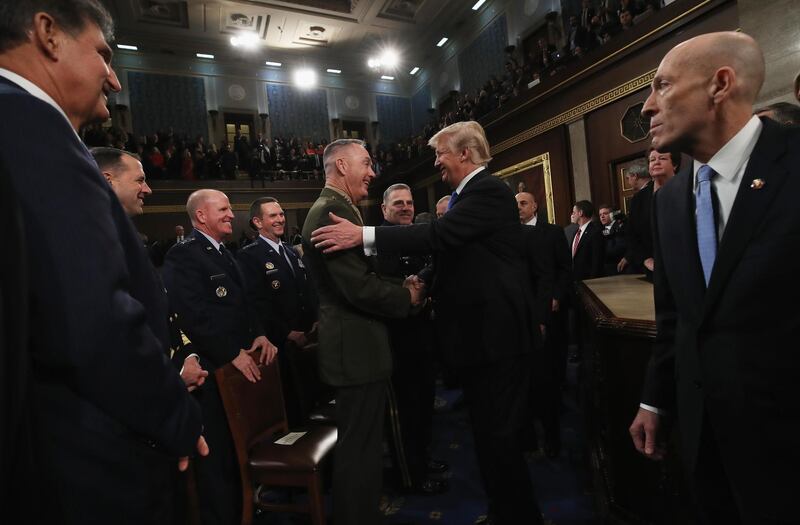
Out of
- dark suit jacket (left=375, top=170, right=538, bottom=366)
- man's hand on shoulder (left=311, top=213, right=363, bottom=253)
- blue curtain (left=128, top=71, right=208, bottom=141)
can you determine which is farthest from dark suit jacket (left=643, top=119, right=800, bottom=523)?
blue curtain (left=128, top=71, right=208, bottom=141)

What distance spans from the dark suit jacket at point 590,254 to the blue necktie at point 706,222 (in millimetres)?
3963

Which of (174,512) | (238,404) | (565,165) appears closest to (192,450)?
(174,512)

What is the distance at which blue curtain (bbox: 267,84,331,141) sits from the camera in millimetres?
17359

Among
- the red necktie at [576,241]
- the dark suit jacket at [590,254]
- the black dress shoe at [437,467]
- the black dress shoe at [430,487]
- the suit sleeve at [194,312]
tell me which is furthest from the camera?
the red necktie at [576,241]

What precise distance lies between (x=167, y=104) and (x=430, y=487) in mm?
16977

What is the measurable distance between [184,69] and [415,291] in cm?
1753

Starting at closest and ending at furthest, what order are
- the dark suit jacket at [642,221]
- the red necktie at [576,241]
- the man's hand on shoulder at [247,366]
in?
the man's hand on shoulder at [247,366]
the dark suit jacket at [642,221]
the red necktie at [576,241]

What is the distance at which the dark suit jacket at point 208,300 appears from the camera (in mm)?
2312

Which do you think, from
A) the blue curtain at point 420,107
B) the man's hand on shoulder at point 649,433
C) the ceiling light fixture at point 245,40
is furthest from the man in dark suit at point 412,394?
the blue curtain at point 420,107

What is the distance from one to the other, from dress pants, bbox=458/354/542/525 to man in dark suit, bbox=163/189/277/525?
1083 mm

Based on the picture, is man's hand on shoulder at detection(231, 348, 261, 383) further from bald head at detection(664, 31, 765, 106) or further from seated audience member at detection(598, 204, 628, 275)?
seated audience member at detection(598, 204, 628, 275)

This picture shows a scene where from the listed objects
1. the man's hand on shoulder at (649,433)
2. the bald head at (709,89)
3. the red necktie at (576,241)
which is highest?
the bald head at (709,89)

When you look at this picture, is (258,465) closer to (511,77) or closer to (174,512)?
(174,512)

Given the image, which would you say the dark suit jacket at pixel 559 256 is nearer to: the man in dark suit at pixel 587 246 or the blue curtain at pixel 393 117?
the man in dark suit at pixel 587 246
